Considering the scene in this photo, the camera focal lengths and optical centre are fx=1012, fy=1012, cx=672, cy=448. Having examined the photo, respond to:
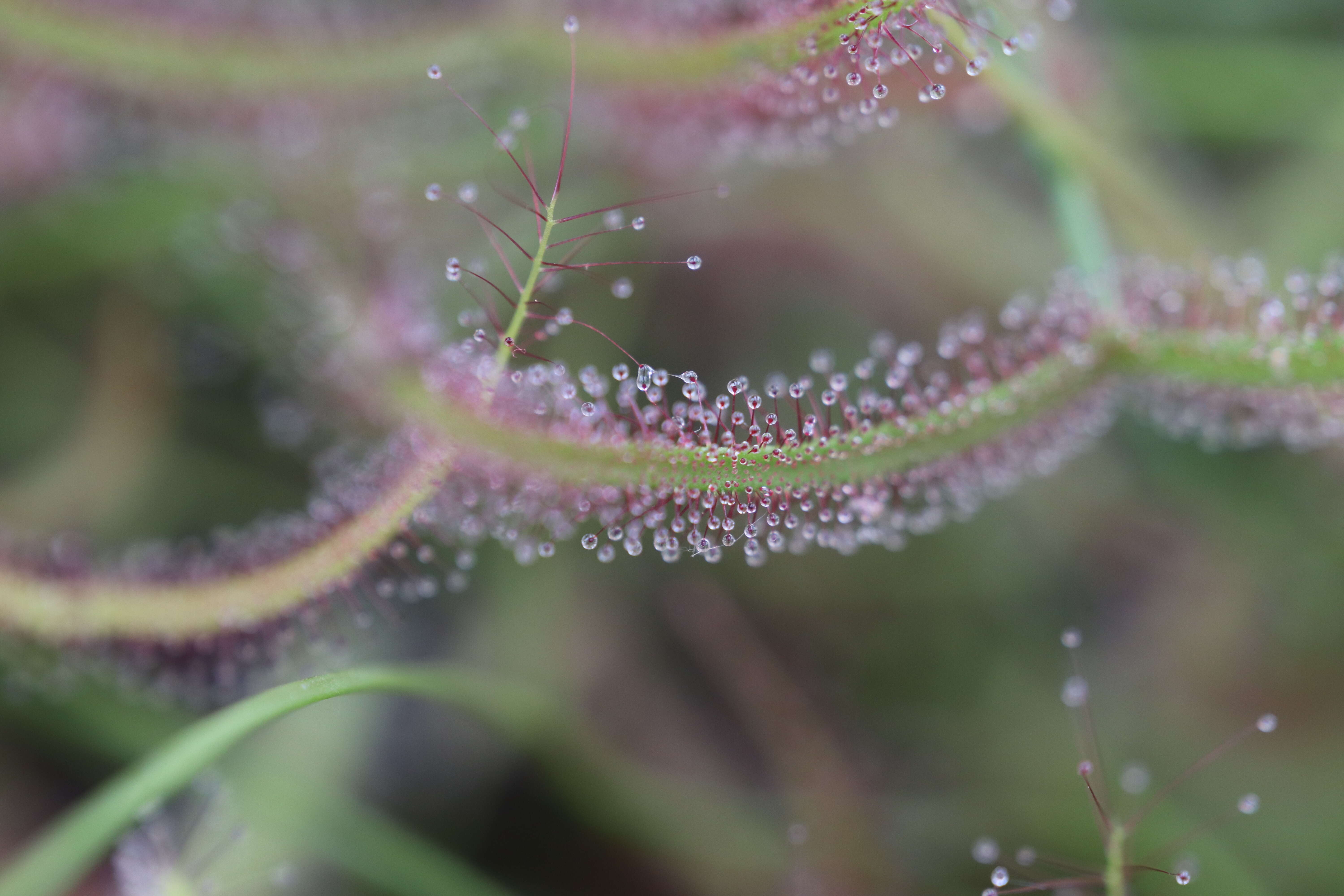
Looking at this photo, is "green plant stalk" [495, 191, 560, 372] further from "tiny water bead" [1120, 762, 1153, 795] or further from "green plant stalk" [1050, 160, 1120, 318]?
"tiny water bead" [1120, 762, 1153, 795]

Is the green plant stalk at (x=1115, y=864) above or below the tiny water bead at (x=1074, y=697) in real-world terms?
below

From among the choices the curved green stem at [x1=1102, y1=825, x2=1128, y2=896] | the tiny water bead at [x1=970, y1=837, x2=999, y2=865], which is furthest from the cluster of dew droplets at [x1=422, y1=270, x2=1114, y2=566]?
the tiny water bead at [x1=970, y1=837, x2=999, y2=865]

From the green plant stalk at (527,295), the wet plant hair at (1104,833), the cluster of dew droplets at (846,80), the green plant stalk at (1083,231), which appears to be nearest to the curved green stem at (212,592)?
the green plant stalk at (527,295)

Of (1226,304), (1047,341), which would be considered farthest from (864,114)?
A: (1226,304)

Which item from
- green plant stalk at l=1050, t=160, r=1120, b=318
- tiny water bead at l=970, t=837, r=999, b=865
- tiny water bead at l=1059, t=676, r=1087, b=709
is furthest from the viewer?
tiny water bead at l=1059, t=676, r=1087, b=709

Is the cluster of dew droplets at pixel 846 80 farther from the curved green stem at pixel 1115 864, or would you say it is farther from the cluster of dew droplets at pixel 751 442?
the curved green stem at pixel 1115 864

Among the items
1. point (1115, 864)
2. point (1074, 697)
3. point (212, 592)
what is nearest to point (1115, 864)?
point (1115, 864)
